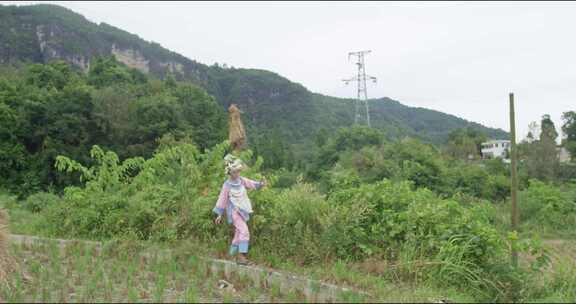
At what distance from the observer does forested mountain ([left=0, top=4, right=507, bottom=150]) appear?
8726 cm

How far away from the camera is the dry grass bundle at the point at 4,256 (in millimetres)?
4883

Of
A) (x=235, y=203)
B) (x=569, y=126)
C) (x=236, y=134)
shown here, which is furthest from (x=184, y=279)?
(x=569, y=126)

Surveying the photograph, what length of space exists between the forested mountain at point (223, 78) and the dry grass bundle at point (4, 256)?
67.9 m

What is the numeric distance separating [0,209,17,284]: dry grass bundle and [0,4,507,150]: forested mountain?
223 ft

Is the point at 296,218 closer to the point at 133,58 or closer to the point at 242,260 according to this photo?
the point at 242,260

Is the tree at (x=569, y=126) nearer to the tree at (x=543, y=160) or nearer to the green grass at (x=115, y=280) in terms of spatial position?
the tree at (x=543, y=160)

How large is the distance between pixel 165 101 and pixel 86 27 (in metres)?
97.5

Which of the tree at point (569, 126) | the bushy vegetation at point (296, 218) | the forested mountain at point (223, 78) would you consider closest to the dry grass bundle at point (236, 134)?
the bushy vegetation at point (296, 218)

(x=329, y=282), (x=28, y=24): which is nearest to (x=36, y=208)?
(x=329, y=282)

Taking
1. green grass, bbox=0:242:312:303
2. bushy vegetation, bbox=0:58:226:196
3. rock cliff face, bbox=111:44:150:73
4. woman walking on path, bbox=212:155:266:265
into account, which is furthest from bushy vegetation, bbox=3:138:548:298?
rock cliff face, bbox=111:44:150:73

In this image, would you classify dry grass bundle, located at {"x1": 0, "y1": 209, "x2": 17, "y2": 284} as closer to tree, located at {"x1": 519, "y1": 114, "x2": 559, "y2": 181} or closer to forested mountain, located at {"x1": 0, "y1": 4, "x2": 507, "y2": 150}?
tree, located at {"x1": 519, "y1": 114, "x2": 559, "y2": 181}

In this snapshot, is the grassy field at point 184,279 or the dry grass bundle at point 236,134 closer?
the grassy field at point 184,279

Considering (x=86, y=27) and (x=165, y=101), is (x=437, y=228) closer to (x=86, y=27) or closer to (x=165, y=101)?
(x=165, y=101)

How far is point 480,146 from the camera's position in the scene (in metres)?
63.9
